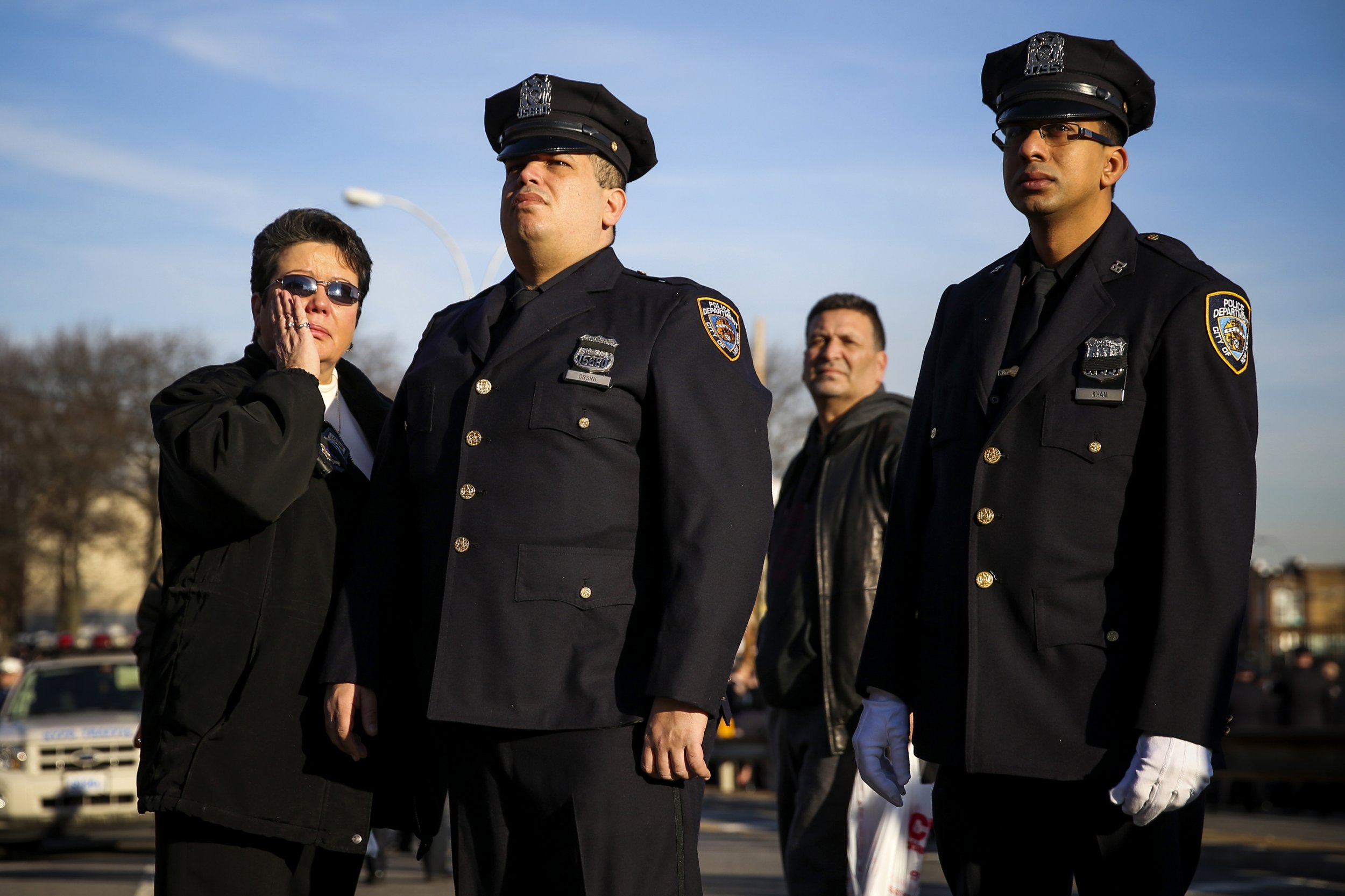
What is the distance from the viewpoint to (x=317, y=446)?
11.7ft

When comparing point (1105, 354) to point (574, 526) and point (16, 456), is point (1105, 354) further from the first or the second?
point (16, 456)

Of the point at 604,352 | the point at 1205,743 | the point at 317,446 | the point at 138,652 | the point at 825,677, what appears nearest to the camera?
the point at 1205,743

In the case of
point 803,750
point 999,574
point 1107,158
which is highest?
point 1107,158

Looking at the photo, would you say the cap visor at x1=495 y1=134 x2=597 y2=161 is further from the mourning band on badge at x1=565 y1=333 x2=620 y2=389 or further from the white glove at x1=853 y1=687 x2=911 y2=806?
the white glove at x1=853 y1=687 x2=911 y2=806

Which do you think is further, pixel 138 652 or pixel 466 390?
pixel 138 652

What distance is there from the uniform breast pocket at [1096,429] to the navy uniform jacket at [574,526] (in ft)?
2.03

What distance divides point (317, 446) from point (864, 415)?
8.81ft

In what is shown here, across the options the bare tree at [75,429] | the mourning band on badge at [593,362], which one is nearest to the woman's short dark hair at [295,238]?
the mourning band on badge at [593,362]

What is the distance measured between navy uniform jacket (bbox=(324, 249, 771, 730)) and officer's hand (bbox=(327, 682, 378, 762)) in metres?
0.03

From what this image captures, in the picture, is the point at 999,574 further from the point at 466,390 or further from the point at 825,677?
the point at 825,677

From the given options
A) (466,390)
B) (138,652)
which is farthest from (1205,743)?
(138,652)

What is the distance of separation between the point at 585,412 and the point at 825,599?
7.76 feet

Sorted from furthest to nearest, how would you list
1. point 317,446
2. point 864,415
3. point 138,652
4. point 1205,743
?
point 138,652
point 864,415
point 317,446
point 1205,743

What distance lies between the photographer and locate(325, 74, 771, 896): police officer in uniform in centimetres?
306
